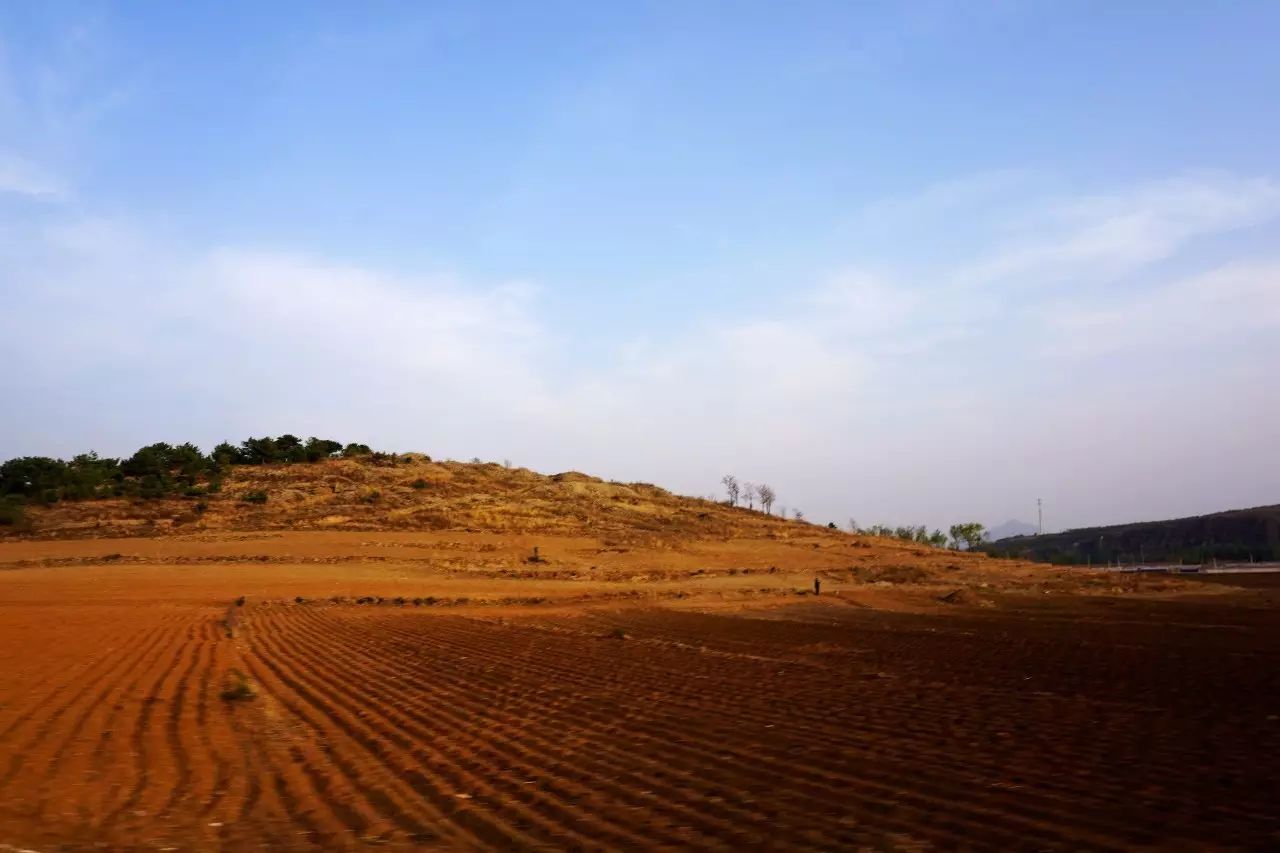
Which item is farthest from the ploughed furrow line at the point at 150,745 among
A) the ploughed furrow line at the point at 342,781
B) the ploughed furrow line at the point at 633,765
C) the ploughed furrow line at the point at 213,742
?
the ploughed furrow line at the point at 633,765

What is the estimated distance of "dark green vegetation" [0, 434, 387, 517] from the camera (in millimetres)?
59500

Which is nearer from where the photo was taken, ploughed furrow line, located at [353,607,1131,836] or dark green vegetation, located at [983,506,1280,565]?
ploughed furrow line, located at [353,607,1131,836]

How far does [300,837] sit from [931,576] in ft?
153

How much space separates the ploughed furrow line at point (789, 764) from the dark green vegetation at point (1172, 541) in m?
96.3

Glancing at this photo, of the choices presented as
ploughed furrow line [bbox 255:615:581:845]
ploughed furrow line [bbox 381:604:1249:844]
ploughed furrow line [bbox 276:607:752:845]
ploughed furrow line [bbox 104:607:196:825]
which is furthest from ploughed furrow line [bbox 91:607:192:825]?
ploughed furrow line [bbox 381:604:1249:844]

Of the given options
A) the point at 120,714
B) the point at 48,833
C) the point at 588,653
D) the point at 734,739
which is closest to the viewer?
the point at 48,833

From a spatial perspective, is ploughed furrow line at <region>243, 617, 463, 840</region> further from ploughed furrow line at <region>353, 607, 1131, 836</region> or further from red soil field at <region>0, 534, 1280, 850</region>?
ploughed furrow line at <region>353, 607, 1131, 836</region>

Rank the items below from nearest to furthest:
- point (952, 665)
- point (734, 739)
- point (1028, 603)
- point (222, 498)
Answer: point (734, 739), point (952, 665), point (1028, 603), point (222, 498)

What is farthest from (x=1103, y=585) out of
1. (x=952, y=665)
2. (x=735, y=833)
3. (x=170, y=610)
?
(x=735, y=833)

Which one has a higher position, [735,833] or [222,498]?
[222,498]

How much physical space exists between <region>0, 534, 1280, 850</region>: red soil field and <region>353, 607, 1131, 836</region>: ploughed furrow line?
4 cm

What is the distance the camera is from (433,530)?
56.7 meters

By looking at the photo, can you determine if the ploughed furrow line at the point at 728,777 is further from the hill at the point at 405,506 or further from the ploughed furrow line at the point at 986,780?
the hill at the point at 405,506

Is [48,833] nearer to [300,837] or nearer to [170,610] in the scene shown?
[300,837]
